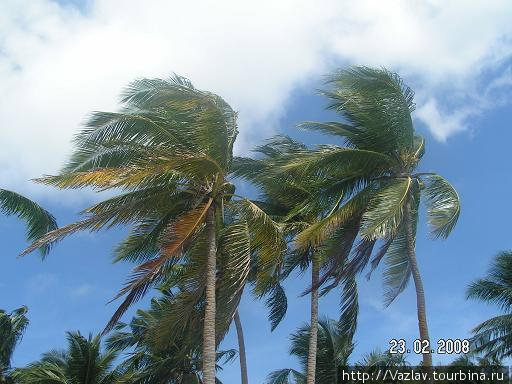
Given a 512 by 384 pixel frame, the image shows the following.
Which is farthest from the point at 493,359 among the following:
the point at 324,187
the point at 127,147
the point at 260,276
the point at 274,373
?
the point at 127,147

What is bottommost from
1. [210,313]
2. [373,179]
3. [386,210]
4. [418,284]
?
[210,313]

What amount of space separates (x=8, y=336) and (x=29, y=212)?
10777 millimetres

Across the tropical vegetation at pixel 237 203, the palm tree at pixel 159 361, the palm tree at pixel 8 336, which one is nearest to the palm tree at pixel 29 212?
the tropical vegetation at pixel 237 203

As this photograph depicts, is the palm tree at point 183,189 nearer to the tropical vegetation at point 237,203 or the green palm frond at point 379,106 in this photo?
the tropical vegetation at point 237,203

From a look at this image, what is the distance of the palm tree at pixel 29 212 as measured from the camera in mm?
22203

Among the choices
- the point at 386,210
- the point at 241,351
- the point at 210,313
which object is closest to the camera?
the point at 210,313

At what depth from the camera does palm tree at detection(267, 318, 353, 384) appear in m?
27.1

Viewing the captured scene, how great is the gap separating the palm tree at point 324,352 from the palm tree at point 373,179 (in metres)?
7.73

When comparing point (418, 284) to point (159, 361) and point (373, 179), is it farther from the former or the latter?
point (159, 361)

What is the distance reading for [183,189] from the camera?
17.3 meters

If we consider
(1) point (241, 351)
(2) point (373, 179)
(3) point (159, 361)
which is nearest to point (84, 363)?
(3) point (159, 361)

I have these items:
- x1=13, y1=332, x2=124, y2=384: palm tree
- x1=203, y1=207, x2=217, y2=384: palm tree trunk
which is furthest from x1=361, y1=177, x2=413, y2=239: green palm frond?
x1=13, y1=332, x2=124, y2=384: palm tree

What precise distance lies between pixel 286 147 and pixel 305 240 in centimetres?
546

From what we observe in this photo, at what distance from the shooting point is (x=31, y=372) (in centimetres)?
2523
